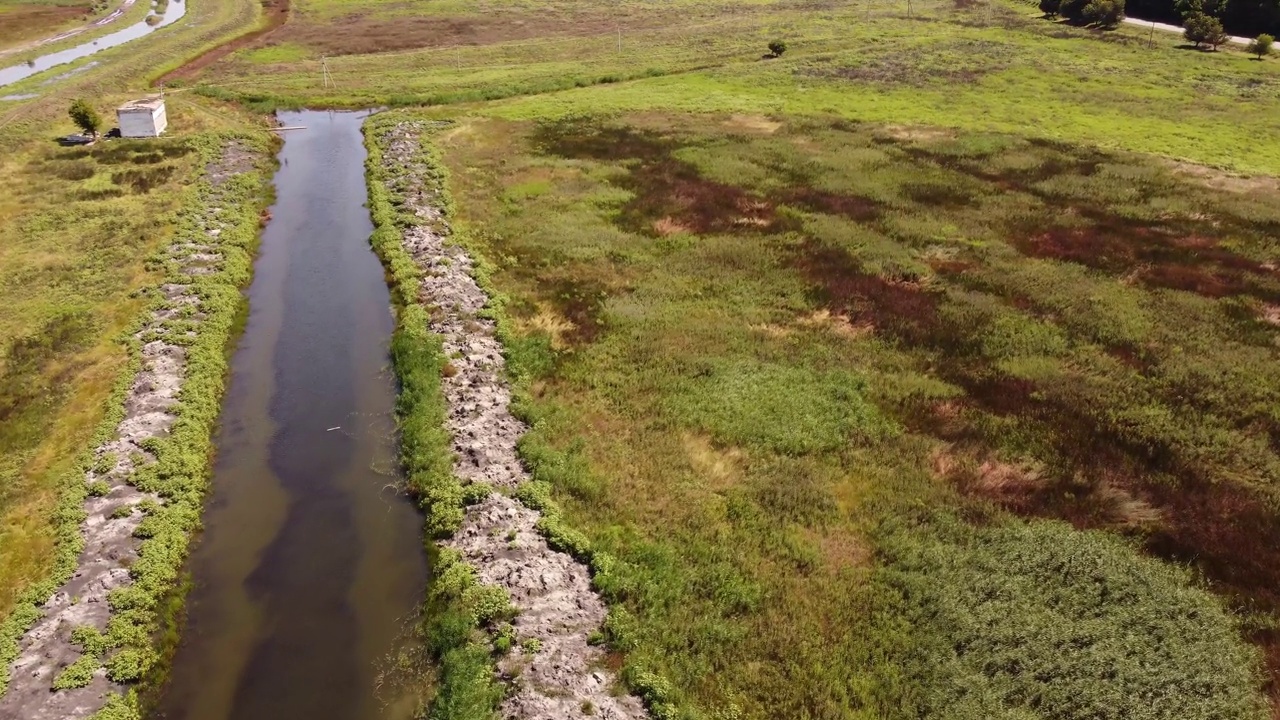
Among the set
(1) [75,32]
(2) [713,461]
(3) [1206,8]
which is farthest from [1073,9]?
(1) [75,32]

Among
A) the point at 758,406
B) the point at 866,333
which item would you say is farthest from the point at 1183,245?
the point at 758,406

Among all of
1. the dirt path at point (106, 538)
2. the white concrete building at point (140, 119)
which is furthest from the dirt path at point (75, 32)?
the dirt path at point (106, 538)

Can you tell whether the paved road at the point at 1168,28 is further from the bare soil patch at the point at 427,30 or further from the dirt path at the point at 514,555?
the dirt path at the point at 514,555

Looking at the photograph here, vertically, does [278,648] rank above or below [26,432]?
below

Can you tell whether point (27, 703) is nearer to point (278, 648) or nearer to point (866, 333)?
point (278, 648)

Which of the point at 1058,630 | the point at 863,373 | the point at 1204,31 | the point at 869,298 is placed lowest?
the point at 1058,630

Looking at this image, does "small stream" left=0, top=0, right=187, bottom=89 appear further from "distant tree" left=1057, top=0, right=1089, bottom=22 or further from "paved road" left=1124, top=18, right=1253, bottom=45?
"paved road" left=1124, top=18, right=1253, bottom=45

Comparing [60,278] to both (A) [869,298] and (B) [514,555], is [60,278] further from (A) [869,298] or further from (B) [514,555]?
(A) [869,298]
